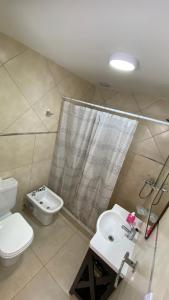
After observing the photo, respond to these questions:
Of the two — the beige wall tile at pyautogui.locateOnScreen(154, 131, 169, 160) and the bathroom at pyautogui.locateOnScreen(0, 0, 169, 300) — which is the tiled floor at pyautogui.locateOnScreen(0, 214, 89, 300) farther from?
the beige wall tile at pyautogui.locateOnScreen(154, 131, 169, 160)

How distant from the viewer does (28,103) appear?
5.06 ft

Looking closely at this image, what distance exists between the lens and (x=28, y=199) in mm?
2047

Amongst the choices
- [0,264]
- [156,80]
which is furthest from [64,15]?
[0,264]

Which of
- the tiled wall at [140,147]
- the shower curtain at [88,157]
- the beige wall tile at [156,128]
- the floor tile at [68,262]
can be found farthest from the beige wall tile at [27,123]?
the floor tile at [68,262]

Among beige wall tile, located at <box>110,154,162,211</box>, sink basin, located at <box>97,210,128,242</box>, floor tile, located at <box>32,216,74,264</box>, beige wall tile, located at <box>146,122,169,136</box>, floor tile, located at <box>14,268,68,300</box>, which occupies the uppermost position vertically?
beige wall tile, located at <box>146,122,169,136</box>

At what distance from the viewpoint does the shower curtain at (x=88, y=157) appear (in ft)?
5.26

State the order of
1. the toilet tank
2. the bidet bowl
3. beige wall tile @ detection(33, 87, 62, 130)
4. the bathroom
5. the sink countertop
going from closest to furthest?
the bathroom
the sink countertop
the toilet tank
beige wall tile @ detection(33, 87, 62, 130)
the bidet bowl

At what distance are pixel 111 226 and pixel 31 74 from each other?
5.82 ft

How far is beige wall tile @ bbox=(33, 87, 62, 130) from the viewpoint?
1.67 m

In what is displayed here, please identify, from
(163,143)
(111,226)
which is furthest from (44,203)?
(163,143)

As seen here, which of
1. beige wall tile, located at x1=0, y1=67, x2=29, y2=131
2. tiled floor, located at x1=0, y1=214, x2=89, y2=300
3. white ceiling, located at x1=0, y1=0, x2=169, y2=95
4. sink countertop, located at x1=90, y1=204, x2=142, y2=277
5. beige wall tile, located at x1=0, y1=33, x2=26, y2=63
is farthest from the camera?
tiled floor, located at x1=0, y1=214, x2=89, y2=300

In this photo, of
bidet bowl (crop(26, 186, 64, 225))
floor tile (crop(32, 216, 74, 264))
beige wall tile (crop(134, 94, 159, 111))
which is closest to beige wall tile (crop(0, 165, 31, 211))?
bidet bowl (crop(26, 186, 64, 225))

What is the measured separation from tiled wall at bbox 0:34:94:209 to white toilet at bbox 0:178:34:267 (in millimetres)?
194

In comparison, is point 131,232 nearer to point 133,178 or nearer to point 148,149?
point 133,178
